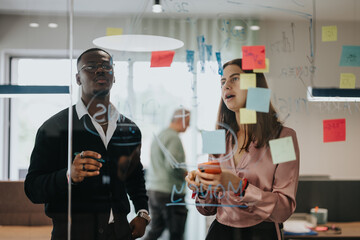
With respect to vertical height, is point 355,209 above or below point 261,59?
below

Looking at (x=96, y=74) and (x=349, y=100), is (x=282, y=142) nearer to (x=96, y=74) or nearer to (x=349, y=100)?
(x=349, y=100)

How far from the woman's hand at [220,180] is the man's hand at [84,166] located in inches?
18.6

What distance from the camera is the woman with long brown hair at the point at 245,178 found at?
172cm

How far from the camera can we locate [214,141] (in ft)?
5.75

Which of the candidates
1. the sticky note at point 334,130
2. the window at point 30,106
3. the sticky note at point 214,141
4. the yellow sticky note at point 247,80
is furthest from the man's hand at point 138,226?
the sticky note at point 334,130

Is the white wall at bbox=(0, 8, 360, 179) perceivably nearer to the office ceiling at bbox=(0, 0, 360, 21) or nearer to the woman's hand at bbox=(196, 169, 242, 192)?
the office ceiling at bbox=(0, 0, 360, 21)

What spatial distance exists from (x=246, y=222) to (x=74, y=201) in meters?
0.80

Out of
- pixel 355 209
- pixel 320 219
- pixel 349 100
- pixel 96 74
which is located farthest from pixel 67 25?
pixel 355 209

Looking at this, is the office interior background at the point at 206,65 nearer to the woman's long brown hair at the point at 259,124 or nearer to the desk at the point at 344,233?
the woman's long brown hair at the point at 259,124

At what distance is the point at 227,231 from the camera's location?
69.2 inches

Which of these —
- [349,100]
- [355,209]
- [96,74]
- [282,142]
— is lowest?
[355,209]

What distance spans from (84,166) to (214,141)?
2.02 feet

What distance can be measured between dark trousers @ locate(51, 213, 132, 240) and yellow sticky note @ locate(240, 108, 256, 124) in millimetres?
715

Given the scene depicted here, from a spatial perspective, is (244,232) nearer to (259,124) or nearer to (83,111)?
(259,124)
